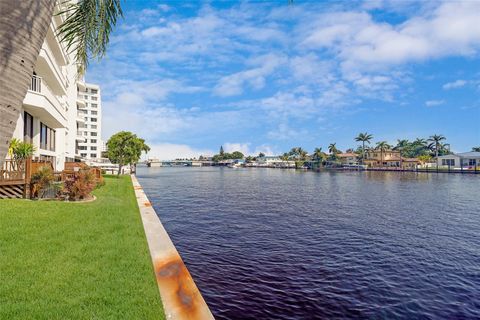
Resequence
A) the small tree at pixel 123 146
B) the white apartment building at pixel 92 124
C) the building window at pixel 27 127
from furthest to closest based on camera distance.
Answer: the white apartment building at pixel 92 124 → the small tree at pixel 123 146 → the building window at pixel 27 127

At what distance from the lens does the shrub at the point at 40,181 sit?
52.2 ft

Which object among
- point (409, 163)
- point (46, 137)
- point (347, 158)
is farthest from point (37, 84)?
point (347, 158)

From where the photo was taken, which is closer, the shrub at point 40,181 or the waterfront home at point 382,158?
the shrub at point 40,181

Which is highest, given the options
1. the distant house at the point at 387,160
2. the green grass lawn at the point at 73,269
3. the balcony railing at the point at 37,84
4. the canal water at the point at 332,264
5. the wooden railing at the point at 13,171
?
the balcony railing at the point at 37,84

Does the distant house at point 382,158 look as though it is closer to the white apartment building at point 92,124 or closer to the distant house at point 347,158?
the distant house at point 347,158

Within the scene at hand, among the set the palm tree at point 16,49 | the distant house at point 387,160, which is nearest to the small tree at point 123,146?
the palm tree at point 16,49

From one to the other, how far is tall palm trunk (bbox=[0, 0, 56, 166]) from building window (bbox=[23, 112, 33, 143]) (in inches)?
998

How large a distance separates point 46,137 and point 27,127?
785 centimetres

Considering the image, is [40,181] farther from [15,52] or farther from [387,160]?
[387,160]

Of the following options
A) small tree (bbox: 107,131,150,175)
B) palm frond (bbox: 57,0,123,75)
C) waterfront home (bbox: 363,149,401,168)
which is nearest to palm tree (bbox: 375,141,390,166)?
waterfront home (bbox: 363,149,401,168)

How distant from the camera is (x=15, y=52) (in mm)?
2668

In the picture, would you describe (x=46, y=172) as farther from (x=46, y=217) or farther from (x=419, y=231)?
(x=419, y=231)

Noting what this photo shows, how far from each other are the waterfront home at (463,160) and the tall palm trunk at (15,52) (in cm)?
11915

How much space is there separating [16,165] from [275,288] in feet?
54.9
